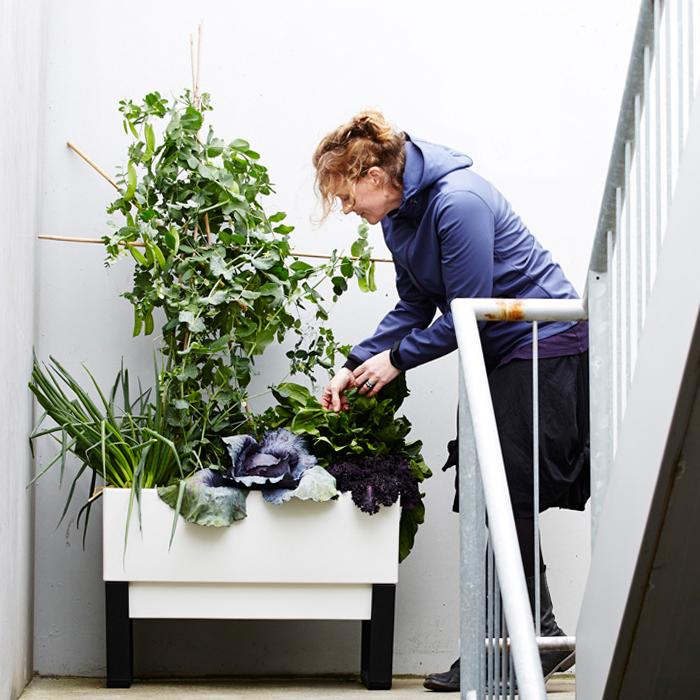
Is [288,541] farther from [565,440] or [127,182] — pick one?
[127,182]

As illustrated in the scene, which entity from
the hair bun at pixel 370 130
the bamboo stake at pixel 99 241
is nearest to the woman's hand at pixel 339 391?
the bamboo stake at pixel 99 241

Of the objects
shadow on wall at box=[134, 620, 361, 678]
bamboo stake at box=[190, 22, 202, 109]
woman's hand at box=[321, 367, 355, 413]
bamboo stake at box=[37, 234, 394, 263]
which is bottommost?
shadow on wall at box=[134, 620, 361, 678]

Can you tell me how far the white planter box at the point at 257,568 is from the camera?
2676 mm

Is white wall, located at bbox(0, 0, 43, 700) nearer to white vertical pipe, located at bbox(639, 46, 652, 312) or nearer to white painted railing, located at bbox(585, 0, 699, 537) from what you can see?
white painted railing, located at bbox(585, 0, 699, 537)

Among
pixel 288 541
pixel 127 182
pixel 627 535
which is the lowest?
pixel 288 541

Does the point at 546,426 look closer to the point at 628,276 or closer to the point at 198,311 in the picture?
the point at 198,311

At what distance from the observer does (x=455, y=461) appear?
2.77 metres

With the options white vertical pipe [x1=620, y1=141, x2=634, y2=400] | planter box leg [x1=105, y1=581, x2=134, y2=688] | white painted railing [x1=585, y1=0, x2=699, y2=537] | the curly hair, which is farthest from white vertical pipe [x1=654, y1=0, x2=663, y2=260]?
planter box leg [x1=105, y1=581, x2=134, y2=688]

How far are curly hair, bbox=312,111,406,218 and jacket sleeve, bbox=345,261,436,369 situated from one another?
326 millimetres

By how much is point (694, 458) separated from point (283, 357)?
81.8 inches

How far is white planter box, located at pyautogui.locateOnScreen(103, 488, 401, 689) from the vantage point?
8.78ft

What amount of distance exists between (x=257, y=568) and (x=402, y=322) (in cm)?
70

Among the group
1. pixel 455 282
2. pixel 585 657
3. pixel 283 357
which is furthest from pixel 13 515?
pixel 585 657

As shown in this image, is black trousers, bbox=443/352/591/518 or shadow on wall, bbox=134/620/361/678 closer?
black trousers, bbox=443/352/591/518
